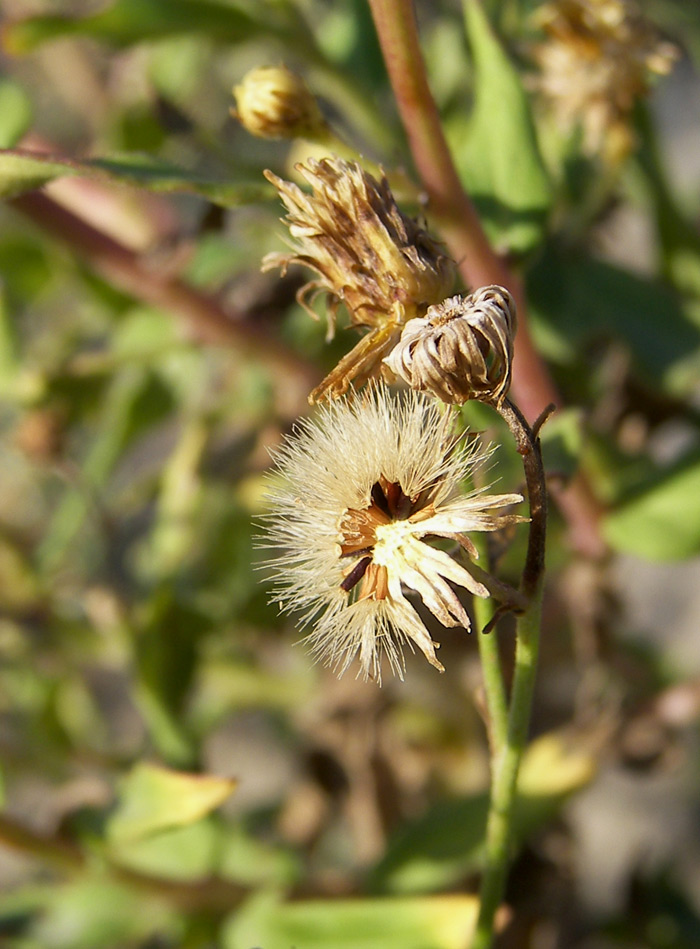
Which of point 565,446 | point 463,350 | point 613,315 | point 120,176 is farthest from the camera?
point 613,315

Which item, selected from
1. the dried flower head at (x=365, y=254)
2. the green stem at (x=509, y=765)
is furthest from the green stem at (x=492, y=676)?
the dried flower head at (x=365, y=254)

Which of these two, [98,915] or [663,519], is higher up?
[663,519]

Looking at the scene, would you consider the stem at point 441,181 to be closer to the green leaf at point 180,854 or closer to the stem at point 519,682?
the stem at point 519,682

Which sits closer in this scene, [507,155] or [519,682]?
[519,682]

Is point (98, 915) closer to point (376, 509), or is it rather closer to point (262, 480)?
point (262, 480)

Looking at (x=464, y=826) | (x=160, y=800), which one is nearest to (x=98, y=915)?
(x=160, y=800)

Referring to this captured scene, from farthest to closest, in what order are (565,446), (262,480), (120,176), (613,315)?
(262,480), (613,315), (565,446), (120,176)

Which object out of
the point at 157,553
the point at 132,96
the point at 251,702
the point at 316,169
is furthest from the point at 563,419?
the point at 132,96
